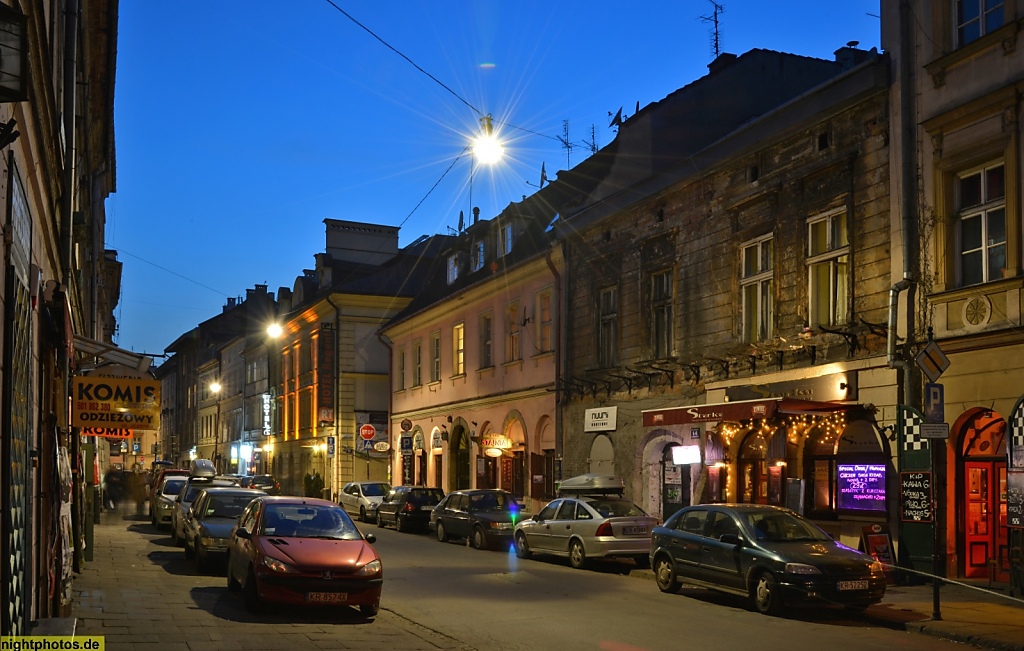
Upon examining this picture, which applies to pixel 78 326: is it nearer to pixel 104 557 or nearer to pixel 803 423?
pixel 104 557

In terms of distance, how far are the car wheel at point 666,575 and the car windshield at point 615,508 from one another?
158 inches

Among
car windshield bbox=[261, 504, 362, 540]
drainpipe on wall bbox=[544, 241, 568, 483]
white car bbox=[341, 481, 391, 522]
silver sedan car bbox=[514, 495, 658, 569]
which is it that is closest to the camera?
car windshield bbox=[261, 504, 362, 540]

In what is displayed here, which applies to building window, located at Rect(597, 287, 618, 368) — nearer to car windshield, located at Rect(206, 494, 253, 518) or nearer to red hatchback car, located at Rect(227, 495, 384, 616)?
car windshield, located at Rect(206, 494, 253, 518)

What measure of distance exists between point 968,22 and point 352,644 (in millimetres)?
13889

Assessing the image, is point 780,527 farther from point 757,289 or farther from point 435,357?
point 435,357

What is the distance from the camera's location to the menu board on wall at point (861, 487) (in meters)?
19.0

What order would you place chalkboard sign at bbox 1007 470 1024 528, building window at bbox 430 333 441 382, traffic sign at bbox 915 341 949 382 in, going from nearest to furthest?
1. traffic sign at bbox 915 341 949 382
2. chalkboard sign at bbox 1007 470 1024 528
3. building window at bbox 430 333 441 382

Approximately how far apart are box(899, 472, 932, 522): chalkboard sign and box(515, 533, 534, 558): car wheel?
877cm

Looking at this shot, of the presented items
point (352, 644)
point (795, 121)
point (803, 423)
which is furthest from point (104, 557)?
point (795, 121)

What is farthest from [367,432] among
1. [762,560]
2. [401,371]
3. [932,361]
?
[932,361]

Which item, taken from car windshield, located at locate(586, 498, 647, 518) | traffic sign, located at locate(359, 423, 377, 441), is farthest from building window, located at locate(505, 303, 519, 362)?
car windshield, located at locate(586, 498, 647, 518)

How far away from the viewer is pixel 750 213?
75.4 ft

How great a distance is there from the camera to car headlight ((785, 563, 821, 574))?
14.2m

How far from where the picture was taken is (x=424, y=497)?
3341cm
